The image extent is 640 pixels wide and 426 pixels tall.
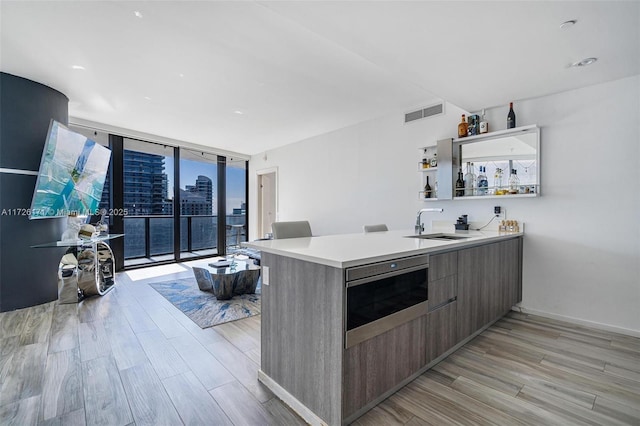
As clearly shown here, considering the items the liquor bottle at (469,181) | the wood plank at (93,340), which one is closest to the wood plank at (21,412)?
the wood plank at (93,340)

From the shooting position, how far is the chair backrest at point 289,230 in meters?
2.69

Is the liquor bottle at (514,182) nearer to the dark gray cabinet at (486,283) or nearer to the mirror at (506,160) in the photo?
the mirror at (506,160)

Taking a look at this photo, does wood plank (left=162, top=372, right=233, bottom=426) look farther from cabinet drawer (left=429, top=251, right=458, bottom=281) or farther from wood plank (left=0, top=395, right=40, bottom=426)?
cabinet drawer (left=429, top=251, right=458, bottom=281)

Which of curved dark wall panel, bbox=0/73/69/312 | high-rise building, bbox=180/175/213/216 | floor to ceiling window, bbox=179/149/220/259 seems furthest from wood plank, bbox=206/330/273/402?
high-rise building, bbox=180/175/213/216

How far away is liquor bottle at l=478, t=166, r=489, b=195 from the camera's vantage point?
3328mm

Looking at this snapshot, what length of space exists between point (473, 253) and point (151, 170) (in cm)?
607

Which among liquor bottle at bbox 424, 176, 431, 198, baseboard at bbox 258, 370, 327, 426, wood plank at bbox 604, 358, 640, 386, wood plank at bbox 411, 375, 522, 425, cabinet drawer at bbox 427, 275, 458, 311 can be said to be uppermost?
liquor bottle at bbox 424, 176, 431, 198

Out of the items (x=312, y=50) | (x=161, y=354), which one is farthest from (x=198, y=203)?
(x=312, y=50)

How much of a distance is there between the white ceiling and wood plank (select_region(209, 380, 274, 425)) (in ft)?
7.91

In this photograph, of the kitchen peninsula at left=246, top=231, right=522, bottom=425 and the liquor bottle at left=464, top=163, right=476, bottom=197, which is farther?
the liquor bottle at left=464, top=163, right=476, bottom=197

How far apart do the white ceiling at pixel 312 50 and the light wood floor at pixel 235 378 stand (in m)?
2.41

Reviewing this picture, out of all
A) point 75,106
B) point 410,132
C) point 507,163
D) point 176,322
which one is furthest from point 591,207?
point 75,106

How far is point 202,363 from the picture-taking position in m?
2.14

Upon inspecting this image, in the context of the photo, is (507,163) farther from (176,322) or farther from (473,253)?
(176,322)
